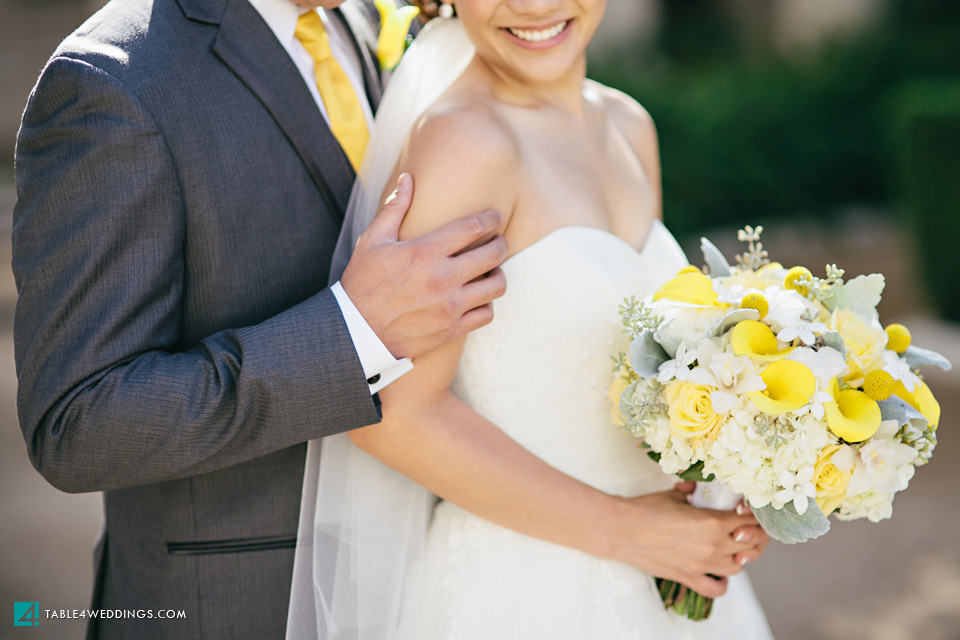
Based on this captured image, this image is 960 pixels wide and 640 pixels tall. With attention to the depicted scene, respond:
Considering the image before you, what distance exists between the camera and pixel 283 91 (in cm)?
200

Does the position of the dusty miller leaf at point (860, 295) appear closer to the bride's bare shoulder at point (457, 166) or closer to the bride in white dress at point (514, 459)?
the bride in white dress at point (514, 459)

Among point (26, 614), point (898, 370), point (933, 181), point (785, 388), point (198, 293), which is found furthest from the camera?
point (933, 181)

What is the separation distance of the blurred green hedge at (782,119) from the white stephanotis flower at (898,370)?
6806mm

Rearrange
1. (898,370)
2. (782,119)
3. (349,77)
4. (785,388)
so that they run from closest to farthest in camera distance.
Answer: (785,388)
(898,370)
(349,77)
(782,119)

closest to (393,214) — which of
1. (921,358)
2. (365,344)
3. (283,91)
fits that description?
(365,344)

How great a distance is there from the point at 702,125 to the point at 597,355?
7.04m

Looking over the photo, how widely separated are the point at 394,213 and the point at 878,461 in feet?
3.52

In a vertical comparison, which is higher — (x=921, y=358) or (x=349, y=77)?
(x=349, y=77)

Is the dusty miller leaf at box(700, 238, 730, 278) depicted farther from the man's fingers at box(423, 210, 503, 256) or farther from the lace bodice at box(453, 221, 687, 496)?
the man's fingers at box(423, 210, 503, 256)

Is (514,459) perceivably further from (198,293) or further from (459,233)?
(198,293)

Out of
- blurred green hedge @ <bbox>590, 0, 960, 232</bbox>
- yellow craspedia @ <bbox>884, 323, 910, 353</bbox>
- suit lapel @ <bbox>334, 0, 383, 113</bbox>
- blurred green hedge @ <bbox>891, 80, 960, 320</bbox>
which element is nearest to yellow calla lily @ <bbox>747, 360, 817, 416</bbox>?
yellow craspedia @ <bbox>884, 323, 910, 353</bbox>

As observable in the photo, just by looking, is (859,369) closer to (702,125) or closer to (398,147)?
(398,147)

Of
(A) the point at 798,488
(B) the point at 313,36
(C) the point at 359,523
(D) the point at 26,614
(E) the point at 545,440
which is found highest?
(B) the point at 313,36

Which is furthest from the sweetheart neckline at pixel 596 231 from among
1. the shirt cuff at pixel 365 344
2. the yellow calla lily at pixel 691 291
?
the shirt cuff at pixel 365 344
